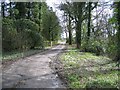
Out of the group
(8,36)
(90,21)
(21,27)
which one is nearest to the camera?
(8,36)

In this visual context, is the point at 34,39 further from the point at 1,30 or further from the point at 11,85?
the point at 11,85

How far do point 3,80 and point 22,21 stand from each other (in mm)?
22449

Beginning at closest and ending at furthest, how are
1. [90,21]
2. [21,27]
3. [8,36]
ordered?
[8,36] < [21,27] < [90,21]

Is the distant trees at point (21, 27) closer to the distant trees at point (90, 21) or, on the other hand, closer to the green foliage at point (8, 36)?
the green foliage at point (8, 36)

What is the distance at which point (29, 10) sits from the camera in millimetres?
39156

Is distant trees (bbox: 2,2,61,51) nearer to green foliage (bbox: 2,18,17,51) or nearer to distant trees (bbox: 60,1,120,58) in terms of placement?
green foliage (bbox: 2,18,17,51)

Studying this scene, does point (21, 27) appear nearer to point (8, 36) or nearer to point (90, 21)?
point (8, 36)

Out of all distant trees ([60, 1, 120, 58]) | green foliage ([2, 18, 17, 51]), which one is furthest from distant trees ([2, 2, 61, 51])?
distant trees ([60, 1, 120, 58])

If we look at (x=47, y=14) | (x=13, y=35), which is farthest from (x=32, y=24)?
(x=47, y=14)

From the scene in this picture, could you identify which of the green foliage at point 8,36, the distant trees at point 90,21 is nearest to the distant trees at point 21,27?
the green foliage at point 8,36

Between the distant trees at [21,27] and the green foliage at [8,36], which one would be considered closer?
the green foliage at [8,36]

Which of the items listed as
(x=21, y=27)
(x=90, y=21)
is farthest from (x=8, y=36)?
(x=90, y=21)

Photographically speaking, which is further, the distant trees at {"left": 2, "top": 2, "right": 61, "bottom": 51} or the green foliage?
the distant trees at {"left": 2, "top": 2, "right": 61, "bottom": 51}

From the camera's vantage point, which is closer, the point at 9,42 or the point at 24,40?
the point at 9,42
